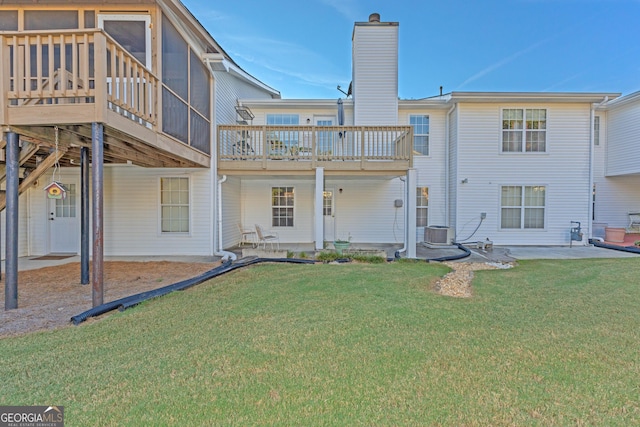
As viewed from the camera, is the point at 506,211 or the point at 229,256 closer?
the point at 229,256

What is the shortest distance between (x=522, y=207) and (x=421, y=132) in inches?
171

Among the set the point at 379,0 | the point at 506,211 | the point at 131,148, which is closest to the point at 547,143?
the point at 506,211

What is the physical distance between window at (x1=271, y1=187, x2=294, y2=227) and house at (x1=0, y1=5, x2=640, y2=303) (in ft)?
Answer: 0.12

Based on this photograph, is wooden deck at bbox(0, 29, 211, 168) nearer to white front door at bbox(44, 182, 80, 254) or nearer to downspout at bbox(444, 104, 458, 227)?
white front door at bbox(44, 182, 80, 254)

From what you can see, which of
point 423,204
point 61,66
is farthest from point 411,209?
point 61,66

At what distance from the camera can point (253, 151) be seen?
895 centimetres

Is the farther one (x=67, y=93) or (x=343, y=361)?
(x=67, y=93)

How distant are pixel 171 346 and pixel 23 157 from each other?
4.32 m

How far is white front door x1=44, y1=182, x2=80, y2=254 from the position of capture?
8.91 metres

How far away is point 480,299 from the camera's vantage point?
4.59 m

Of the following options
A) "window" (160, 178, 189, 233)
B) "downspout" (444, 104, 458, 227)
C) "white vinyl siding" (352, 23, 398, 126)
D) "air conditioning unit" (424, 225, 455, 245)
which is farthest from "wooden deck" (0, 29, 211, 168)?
"downspout" (444, 104, 458, 227)

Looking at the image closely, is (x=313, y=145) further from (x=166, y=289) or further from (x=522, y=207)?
(x=522, y=207)

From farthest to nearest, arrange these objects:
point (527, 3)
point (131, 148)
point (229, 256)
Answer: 1. point (527, 3)
2. point (229, 256)
3. point (131, 148)

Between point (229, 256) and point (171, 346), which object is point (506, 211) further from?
point (171, 346)
